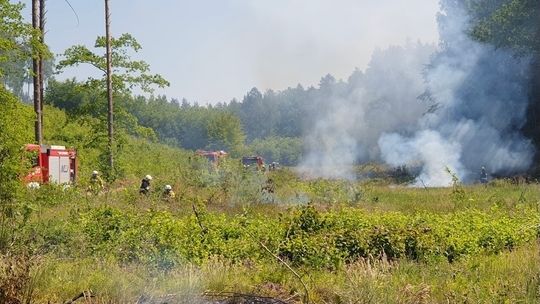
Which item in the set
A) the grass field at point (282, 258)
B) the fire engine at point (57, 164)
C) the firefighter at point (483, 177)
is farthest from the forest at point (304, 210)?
the firefighter at point (483, 177)

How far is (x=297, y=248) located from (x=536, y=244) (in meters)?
3.89

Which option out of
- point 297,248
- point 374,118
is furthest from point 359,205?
point 374,118

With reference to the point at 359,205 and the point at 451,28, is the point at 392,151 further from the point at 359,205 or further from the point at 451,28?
the point at 359,205

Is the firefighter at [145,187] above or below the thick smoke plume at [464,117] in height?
below

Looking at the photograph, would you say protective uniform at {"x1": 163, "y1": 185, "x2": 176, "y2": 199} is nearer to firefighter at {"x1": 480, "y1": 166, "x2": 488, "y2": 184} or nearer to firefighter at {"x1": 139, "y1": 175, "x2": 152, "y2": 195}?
firefighter at {"x1": 139, "y1": 175, "x2": 152, "y2": 195}

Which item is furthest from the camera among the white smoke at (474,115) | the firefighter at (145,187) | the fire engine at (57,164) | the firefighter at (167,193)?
the white smoke at (474,115)

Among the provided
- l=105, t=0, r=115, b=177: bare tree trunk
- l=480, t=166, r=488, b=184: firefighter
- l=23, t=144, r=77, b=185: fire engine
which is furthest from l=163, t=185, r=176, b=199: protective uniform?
l=480, t=166, r=488, b=184: firefighter

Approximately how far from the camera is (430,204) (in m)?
17.0

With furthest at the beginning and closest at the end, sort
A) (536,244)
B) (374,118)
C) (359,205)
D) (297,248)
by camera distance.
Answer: (374,118) < (359,205) < (536,244) < (297,248)

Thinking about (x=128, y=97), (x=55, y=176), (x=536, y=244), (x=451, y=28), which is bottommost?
(x=536, y=244)

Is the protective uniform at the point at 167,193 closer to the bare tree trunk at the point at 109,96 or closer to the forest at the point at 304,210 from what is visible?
the forest at the point at 304,210

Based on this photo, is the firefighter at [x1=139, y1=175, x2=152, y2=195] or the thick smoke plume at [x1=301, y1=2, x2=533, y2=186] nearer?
the firefighter at [x1=139, y1=175, x2=152, y2=195]

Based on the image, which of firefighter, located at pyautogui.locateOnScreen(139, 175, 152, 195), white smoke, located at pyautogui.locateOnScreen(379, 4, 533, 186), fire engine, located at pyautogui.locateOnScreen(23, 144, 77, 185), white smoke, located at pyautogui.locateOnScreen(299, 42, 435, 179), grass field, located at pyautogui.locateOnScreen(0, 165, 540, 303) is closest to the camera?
grass field, located at pyautogui.locateOnScreen(0, 165, 540, 303)

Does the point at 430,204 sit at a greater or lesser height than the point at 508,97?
lesser
